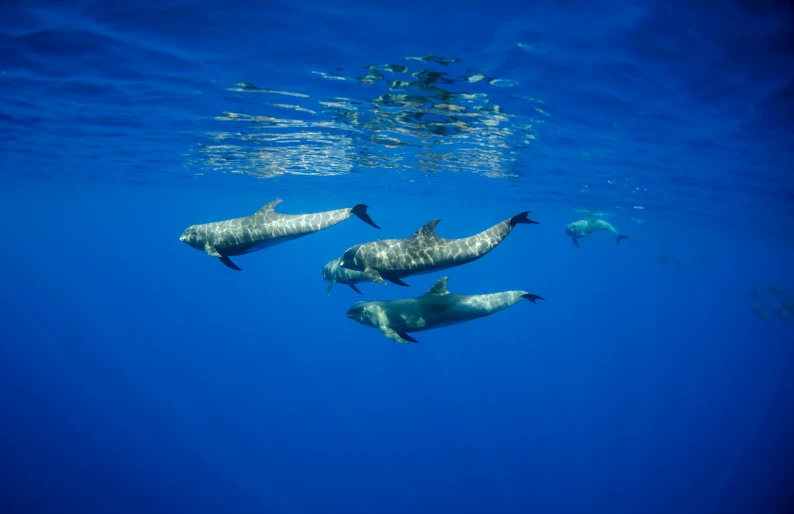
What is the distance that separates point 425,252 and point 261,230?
4387 mm

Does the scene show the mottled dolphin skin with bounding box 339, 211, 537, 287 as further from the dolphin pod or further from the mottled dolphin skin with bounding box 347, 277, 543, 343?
the mottled dolphin skin with bounding box 347, 277, 543, 343

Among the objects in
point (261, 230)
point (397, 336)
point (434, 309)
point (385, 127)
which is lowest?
point (397, 336)

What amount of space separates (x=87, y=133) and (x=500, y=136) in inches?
848

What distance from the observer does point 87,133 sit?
20359mm

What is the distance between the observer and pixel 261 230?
9.91 metres

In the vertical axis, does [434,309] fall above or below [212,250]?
below

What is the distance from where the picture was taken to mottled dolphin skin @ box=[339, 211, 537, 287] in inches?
338

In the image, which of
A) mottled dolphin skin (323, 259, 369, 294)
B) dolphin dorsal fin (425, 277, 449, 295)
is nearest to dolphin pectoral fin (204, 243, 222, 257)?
mottled dolphin skin (323, 259, 369, 294)

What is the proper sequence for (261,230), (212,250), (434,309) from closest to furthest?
(434,309) → (261,230) → (212,250)

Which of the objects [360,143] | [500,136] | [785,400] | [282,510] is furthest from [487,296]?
[785,400]

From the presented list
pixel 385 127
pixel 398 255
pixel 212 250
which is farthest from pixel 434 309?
pixel 385 127

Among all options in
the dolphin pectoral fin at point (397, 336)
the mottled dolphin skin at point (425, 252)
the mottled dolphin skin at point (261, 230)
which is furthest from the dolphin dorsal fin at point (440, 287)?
the mottled dolphin skin at point (261, 230)

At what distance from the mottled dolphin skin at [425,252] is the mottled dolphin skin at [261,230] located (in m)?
1.46

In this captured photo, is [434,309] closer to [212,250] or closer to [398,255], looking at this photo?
[398,255]
